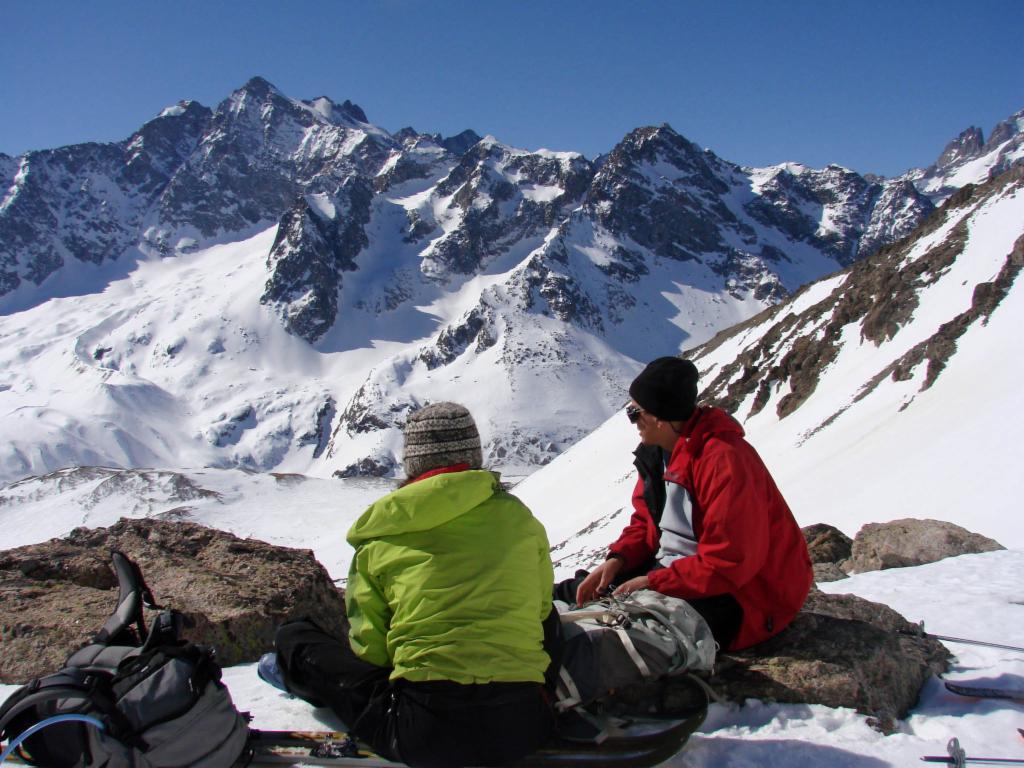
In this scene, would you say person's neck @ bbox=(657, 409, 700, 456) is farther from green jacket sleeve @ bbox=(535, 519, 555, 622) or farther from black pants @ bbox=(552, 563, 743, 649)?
green jacket sleeve @ bbox=(535, 519, 555, 622)

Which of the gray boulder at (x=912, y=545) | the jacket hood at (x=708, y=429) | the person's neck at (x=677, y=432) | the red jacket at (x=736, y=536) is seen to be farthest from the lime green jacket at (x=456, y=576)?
the gray boulder at (x=912, y=545)

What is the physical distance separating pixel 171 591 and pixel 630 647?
4.82m

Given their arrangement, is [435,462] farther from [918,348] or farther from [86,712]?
[918,348]

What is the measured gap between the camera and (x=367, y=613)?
387 centimetres

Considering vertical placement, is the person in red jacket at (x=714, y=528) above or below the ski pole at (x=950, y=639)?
above

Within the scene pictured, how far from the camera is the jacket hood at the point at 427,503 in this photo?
11.7 feet

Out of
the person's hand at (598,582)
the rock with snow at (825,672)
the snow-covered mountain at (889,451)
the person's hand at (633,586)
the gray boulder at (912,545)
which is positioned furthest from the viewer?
the gray boulder at (912,545)

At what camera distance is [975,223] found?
3712 centimetres

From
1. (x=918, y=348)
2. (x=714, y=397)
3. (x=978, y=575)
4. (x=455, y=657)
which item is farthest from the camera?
(x=714, y=397)

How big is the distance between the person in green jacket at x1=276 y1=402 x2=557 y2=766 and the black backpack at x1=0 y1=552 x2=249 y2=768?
0.76 meters

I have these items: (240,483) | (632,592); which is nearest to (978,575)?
(632,592)

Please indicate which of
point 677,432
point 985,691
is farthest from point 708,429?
point 985,691

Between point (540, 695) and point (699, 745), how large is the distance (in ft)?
3.33

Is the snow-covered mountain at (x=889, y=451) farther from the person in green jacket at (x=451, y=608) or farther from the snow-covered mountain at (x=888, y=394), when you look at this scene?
the person in green jacket at (x=451, y=608)
